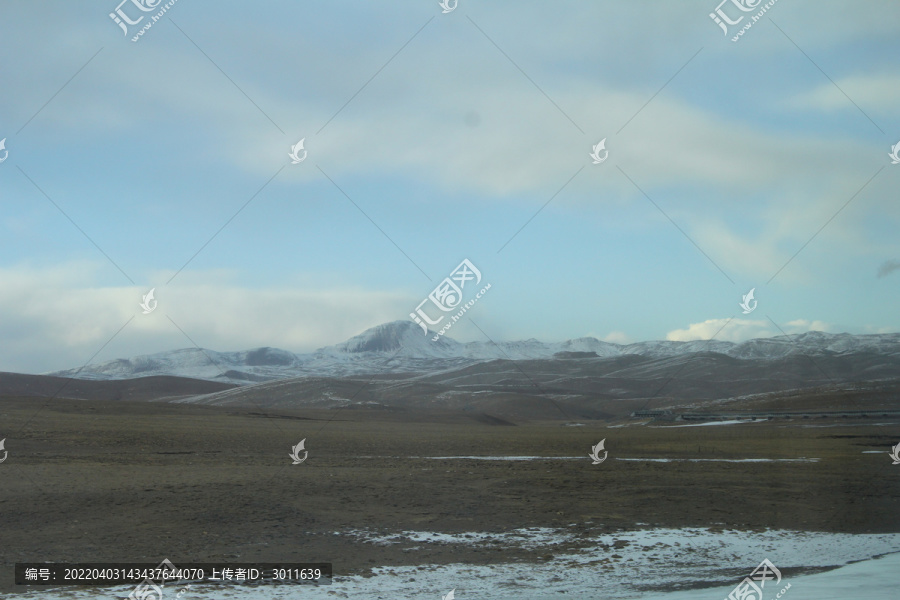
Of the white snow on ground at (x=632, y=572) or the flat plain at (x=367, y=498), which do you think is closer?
the white snow on ground at (x=632, y=572)

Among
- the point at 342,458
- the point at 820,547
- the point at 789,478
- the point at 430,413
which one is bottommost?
the point at 820,547

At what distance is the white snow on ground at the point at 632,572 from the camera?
12922 mm

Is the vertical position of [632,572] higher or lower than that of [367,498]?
lower

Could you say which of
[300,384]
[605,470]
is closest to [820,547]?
[605,470]

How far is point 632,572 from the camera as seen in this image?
49.1ft

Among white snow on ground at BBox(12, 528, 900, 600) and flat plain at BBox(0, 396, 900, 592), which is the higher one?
flat plain at BBox(0, 396, 900, 592)

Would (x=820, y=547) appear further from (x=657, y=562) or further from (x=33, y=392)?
(x=33, y=392)

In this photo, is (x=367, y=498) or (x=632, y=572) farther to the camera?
(x=367, y=498)

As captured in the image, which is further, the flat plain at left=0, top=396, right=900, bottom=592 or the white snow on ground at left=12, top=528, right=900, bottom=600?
the flat plain at left=0, top=396, right=900, bottom=592

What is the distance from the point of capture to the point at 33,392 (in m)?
186

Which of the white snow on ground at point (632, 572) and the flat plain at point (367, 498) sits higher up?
the flat plain at point (367, 498)

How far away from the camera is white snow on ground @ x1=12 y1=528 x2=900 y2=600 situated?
12922mm

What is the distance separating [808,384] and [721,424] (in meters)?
106

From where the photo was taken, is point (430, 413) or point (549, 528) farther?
point (430, 413)
